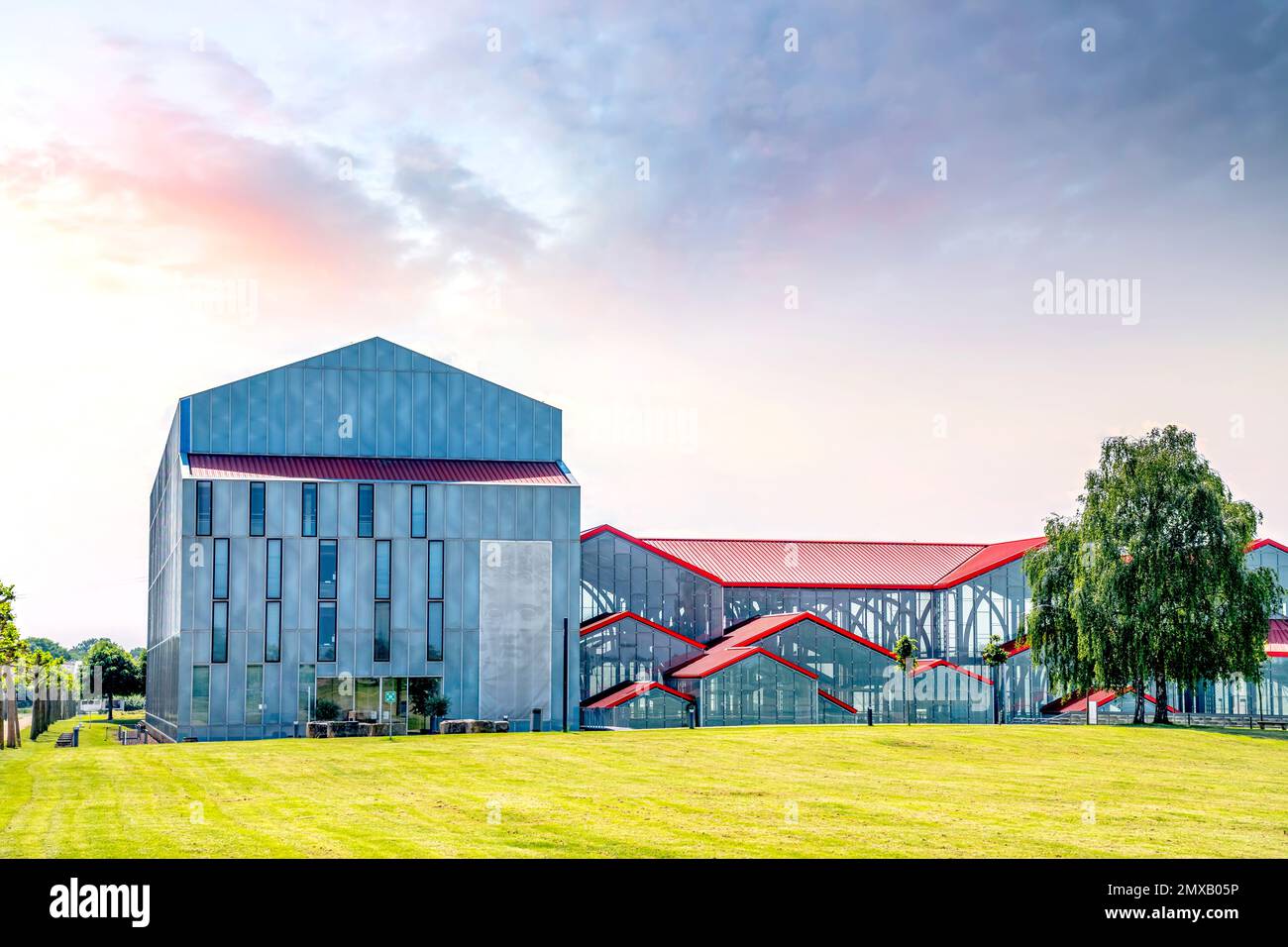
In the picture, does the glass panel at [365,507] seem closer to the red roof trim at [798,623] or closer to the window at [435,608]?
the window at [435,608]

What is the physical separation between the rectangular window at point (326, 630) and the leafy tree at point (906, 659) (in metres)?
31.3

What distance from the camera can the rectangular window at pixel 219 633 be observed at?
222ft

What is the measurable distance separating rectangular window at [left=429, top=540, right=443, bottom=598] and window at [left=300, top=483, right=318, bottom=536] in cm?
612

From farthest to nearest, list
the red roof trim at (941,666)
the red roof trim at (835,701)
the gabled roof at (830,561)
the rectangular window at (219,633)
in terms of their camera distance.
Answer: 1. the gabled roof at (830,561)
2. the red roof trim at (941,666)
3. the red roof trim at (835,701)
4. the rectangular window at (219,633)

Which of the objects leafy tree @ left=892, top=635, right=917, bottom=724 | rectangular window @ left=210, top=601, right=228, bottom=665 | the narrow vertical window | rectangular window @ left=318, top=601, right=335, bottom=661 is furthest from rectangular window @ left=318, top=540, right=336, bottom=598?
leafy tree @ left=892, top=635, right=917, bottom=724

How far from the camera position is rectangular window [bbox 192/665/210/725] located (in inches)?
2630

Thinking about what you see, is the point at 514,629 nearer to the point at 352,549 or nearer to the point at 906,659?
the point at 352,549

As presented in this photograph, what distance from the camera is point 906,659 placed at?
78.4m

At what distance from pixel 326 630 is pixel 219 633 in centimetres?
530

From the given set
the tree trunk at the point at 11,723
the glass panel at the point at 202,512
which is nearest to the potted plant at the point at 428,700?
the glass panel at the point at 202,512

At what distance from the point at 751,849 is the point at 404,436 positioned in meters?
55.3

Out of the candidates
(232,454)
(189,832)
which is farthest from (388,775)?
(232,454)

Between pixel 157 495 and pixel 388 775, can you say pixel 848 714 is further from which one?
pixel 157 495

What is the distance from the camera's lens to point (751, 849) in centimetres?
2428
